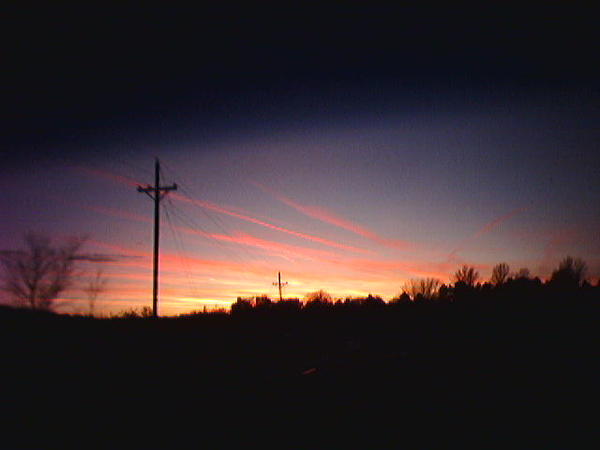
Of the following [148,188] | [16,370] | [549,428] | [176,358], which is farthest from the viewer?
[148,188]

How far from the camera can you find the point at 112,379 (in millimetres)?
9258

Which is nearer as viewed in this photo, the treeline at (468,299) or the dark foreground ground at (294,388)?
the dark foreground ground at (294,388)

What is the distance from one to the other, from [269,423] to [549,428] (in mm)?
4828

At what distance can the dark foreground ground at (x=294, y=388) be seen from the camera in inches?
241

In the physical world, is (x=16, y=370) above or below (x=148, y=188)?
below

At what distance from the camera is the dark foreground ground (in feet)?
20.1

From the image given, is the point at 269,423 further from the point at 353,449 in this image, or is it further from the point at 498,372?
the point at 498,372

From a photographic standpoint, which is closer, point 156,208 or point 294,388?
point 294,388

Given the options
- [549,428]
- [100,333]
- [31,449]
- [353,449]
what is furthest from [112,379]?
[549,428]

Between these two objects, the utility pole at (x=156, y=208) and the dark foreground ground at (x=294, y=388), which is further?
the utility pole at (x=156, y=208)

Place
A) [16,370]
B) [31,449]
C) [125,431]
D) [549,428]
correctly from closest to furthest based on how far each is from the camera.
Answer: [31,449], [125,431], [549,428], [16,370]

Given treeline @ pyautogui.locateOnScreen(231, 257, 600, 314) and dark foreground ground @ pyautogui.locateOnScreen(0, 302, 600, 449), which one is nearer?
dark foreground ground @ pyautogui.locateOnScreen(0, 302, 600, 449)

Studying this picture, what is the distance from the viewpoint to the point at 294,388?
345 inches

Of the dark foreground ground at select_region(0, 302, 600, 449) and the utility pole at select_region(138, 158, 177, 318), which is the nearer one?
the dark foreground ground at select_region(0, 302, 600, 449)
